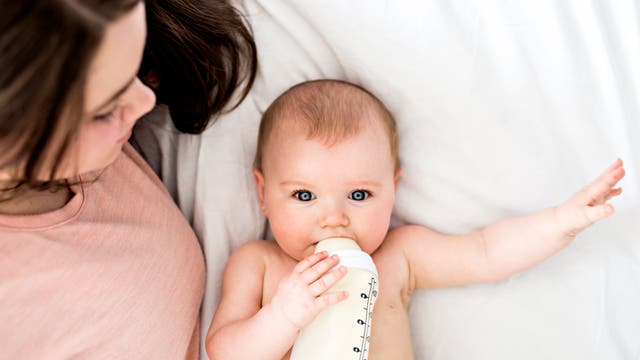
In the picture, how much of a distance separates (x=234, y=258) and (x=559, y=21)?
76cm

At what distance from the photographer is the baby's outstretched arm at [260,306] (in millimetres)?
1102

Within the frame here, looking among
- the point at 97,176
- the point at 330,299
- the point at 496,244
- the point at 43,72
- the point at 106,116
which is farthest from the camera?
the point at 496,244

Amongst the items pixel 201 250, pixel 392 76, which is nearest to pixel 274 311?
pixel 201 250

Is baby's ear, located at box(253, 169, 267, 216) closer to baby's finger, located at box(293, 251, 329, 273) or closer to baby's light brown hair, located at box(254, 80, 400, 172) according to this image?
baby's light brown hair, located at box(254, 80, 400, 172)

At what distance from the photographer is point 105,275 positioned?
1.13m

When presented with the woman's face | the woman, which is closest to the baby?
the woman

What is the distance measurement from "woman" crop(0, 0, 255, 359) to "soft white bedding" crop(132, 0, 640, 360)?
0.09 meters

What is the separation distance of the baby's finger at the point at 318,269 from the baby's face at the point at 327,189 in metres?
0.13

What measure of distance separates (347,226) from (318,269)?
0.17 m

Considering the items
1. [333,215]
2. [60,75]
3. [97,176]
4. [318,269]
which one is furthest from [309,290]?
[60,75]

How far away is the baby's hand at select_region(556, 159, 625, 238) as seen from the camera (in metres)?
1.19

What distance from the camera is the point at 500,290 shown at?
1.39 metres

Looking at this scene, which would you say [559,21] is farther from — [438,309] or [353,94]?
[438,309]

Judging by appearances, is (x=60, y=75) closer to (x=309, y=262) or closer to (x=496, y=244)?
(x=309, y=262)
